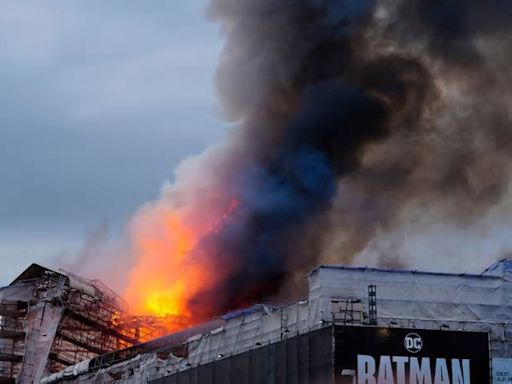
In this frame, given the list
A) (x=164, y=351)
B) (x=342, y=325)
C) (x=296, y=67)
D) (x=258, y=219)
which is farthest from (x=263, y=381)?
(x=296, y=67)

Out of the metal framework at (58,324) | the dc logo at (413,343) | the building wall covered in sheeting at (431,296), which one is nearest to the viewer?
the dc logo at (413,343)

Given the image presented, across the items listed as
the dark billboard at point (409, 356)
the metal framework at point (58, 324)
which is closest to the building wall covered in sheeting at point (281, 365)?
the dark billboard at point (409, 356)

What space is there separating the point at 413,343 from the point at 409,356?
0.81 m

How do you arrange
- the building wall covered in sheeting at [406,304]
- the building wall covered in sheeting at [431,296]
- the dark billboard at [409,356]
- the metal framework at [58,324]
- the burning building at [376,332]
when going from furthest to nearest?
the metal framework at [58,324]
the building wall covered in sheeting at [431,296]
the building wall covered in sheeting at [406,304]
the burning building at [376,332]
the dark billboard at [409,356]

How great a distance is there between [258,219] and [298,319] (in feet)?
125

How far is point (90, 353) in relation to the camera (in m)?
119

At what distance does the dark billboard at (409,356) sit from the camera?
215 ft

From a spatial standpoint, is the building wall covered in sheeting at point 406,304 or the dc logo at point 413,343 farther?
the building wall covered in sheeting at point 406,304

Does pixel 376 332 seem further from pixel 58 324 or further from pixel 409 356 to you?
pixel 58 324

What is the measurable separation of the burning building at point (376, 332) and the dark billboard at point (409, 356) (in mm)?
57

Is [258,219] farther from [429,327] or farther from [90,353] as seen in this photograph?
[429,327]

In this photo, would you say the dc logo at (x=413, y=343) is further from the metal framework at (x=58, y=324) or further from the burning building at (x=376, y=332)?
the metal framework at (x=58, y=324)

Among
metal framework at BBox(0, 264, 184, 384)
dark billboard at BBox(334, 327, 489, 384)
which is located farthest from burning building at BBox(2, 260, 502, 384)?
metal framework at BBox(0, 264, 184, 384)

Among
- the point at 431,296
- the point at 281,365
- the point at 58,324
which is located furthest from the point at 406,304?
the point at 58,324
